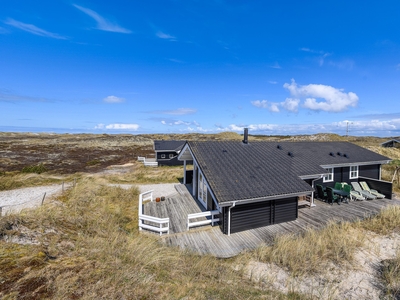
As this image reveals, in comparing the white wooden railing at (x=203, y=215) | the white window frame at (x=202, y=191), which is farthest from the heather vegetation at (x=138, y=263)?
the white window frame at (x=202, y=191)

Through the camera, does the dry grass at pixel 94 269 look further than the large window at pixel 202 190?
No

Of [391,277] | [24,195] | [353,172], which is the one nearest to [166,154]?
[24,195]

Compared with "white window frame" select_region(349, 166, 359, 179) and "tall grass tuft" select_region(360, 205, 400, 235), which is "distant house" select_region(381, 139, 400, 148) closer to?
"white window frame" select_region(349, 166, 359, 179)

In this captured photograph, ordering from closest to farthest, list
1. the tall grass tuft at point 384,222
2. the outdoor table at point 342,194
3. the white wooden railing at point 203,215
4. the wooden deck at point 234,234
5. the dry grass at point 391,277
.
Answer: the dry grass at point 391,277, the wooden deck at point 234,234, the white wooden railing at point 203,215, the tall grass tuft at point 384,222, the outdoor table at point 342,194

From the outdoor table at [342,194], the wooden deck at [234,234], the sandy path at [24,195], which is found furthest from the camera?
the sandy path at [24,195]

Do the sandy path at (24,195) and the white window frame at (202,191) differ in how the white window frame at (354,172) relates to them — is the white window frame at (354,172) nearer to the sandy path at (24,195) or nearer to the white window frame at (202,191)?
the white window frame at (202,191)

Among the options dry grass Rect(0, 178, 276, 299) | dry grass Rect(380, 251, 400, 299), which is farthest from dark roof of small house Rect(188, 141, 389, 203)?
dry grass Rect(380, 251, 400, 299)
